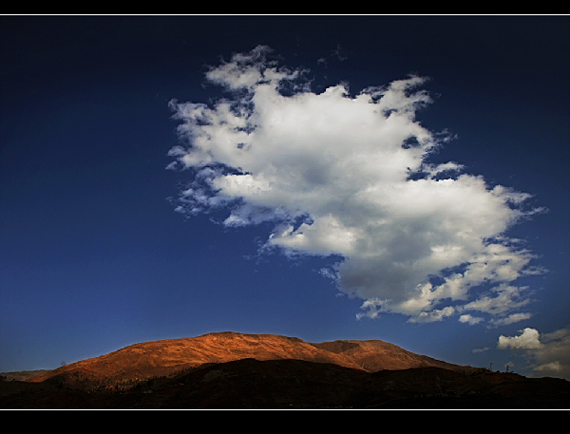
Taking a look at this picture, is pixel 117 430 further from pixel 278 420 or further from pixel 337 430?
pixel 337 430

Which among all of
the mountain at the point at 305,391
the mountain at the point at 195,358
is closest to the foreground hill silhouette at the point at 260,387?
the mountain at the point at 305,391

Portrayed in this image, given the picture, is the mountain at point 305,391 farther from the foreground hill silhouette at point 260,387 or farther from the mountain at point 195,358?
the mountain at point 195,358

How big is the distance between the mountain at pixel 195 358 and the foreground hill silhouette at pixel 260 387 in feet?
0.65

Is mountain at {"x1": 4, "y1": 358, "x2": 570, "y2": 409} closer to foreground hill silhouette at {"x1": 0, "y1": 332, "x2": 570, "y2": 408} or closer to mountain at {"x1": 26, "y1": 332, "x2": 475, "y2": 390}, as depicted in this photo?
foreground hill silhouette at {"x1": 0, "y1": 332, "x2": 570, "y2": 408}

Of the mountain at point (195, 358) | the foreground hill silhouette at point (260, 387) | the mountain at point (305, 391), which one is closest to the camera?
the mountain at point (305, 391)

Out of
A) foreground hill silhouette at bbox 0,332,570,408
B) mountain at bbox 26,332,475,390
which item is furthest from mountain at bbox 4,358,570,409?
mountain at bbox 26,332,475,390

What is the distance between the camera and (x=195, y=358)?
6000cm

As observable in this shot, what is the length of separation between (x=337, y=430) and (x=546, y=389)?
1053 inches

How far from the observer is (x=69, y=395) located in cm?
3209

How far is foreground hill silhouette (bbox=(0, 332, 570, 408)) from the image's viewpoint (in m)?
31.2

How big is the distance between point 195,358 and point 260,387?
27.5 m

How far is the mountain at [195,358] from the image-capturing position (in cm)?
5097

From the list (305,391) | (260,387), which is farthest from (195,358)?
(305,391)

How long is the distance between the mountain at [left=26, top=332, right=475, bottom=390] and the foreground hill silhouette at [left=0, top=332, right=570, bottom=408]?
198mm
